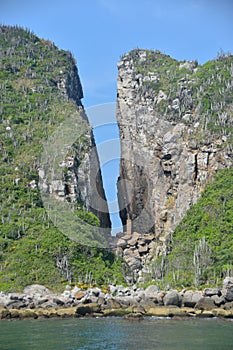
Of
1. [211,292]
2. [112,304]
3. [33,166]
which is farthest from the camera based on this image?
[33,166]

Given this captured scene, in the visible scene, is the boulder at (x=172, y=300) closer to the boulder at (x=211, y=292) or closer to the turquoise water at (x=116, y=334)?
the boulder at (x=211, y=292)

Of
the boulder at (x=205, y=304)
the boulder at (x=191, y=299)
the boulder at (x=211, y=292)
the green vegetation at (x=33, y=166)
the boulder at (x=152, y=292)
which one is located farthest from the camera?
the green vegetation at (x=33, y=166)

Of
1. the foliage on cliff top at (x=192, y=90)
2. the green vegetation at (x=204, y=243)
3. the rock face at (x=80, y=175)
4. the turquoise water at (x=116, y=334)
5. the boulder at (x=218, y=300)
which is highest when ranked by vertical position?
the foliage on cliff top at (x=192, y=90)

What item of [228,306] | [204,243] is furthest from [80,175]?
[228,306]

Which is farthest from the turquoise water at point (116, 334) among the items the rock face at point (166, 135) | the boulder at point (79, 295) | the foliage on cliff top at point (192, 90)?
the foliage on cliff top at point (192, 90)

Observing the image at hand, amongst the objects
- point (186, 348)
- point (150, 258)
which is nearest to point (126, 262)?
point (150, 258)

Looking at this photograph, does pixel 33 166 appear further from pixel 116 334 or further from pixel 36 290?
pixel 116 334
